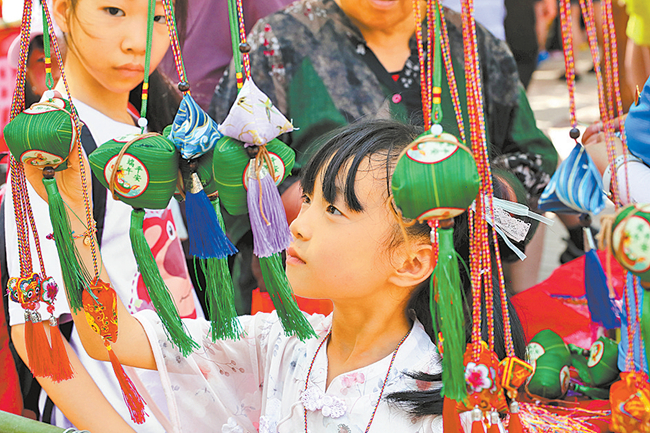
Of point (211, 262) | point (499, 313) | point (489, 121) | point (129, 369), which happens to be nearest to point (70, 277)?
point (211, 262)

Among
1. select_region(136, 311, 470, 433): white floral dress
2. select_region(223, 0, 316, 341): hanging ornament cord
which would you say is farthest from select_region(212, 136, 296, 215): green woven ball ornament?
select_region(136, 311, 470, 433): white floral dress

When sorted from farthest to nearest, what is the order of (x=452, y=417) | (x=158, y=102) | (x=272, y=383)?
1. (x=158, y=102)
2. (x=272, y=383)
3. (x=452, y=417)

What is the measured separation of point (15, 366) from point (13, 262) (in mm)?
245

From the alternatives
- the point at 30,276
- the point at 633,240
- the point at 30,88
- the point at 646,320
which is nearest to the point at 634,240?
the point at 633,240

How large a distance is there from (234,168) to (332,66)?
79 cm

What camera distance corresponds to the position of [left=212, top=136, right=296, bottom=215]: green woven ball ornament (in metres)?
0.67

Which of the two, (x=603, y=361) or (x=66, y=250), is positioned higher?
(x=66, y=250)

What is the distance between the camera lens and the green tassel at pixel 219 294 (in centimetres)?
75

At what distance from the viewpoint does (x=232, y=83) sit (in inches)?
54.2

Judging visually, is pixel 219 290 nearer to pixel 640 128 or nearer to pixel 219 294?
pixel 219 294

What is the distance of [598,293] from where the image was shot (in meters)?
0.70

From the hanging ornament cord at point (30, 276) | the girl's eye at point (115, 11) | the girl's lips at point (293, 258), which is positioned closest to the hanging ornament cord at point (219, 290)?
the girl's lips at point (293, 258)

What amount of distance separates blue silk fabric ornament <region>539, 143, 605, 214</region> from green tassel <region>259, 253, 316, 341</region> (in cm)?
32

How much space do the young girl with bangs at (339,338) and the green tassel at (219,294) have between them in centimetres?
11
